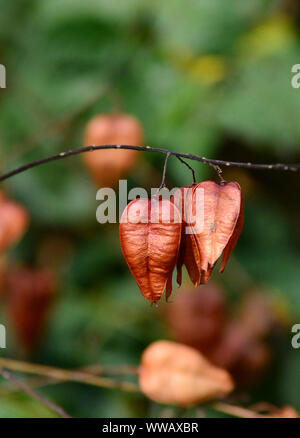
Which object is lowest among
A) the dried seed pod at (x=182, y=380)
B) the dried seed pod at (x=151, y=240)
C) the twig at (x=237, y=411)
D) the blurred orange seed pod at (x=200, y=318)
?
the twig at (x=237, y=411)

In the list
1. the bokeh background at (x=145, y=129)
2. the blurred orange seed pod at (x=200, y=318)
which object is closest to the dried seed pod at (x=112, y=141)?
the bokeh background at (x=145, y=129)

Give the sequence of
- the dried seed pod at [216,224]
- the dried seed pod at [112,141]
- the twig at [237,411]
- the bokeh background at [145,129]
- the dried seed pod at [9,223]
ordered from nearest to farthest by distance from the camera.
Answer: the dried seed pod at [216,224]
the twig at [237,411]
the dried seed pod at [9,223]
the dried seed pod at [112,141]
the bokeh background at [145,129]

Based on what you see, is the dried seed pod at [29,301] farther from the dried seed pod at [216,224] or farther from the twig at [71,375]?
the dried seed pod at [216,224]

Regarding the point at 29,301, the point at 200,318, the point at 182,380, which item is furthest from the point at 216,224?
the point at 29,301

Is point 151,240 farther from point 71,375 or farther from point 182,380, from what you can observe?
point 71,375
